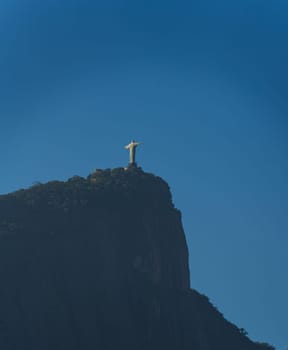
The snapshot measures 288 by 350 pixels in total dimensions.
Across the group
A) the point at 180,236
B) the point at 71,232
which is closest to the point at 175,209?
the point at 180,236

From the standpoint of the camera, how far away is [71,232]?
10681 cm

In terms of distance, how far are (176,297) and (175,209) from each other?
1212 cm

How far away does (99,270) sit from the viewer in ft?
346

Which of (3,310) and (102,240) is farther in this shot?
(102,240)

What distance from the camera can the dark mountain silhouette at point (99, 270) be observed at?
96.6m

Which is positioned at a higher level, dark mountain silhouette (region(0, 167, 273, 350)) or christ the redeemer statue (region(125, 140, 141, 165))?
christ the redeemer statue (region(125, 140, 141, 165))

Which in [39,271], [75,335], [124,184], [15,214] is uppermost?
[124,184]

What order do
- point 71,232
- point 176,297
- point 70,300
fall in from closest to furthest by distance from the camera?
point 70,300, point 71,232, point 176,297

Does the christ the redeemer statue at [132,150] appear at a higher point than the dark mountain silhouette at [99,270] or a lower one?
higher

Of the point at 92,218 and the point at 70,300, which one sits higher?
the point at 92,218

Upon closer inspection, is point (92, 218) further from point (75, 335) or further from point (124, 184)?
point (75, 335)

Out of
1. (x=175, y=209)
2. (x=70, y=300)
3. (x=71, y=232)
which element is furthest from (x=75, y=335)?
(x=175, y=209)

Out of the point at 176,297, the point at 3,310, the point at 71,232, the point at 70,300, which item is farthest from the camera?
the point at 176,297

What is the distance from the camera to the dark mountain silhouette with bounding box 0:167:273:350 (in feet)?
317
